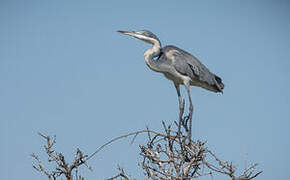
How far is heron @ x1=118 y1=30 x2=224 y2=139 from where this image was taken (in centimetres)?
675

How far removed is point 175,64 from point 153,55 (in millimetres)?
366

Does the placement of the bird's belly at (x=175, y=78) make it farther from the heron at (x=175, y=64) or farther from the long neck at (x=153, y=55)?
the long neck at (x=153, y=55)

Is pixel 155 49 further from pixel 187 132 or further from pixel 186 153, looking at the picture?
pixel 186 153

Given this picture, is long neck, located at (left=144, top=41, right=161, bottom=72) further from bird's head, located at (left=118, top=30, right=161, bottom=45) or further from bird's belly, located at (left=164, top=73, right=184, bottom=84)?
bird's belly, located at (left=164, top=73, right=184, bottom=84)

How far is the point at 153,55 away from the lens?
6836 millimetres

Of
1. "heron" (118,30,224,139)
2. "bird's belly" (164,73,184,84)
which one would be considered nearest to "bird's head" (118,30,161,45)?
"heron" (118,30,224,139)

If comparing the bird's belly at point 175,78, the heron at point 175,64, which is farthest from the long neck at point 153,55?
the bird's belly at point 175,78

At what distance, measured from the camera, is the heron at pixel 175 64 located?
6754mm

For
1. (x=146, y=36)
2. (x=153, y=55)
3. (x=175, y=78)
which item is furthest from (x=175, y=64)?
(x=146, y=36)

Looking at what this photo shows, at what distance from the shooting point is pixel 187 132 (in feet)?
21.5

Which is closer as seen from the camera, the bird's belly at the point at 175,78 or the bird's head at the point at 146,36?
the bird's head at the point at 146,36

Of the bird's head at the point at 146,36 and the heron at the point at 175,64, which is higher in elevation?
the bird's head at the point at 146,36

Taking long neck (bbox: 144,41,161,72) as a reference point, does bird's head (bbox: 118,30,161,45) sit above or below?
above

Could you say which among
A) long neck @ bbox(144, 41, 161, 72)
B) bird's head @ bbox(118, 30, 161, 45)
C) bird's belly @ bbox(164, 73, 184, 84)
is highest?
bird's head @ bbox(118, 30, 161, 45)
